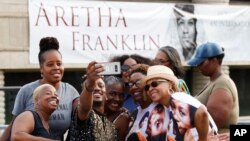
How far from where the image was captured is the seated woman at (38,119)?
14.8 ft

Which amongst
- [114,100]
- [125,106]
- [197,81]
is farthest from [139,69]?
[197,81]

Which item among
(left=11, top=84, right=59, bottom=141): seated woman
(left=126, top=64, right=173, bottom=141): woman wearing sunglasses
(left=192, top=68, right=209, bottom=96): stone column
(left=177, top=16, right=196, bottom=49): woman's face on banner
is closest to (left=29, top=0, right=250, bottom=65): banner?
(left=177, top=16, right=196, bottom=49): woman's face on banner

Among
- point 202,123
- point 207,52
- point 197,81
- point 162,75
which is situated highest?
point 207,52

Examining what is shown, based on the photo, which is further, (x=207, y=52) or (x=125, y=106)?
(x=125, y=106)

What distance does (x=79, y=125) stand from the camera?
4414 mm

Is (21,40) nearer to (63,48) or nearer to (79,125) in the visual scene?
(63,48)

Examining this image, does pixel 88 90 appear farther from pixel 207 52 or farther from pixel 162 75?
pixel 207 52

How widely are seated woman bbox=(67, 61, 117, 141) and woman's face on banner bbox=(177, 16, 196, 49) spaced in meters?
9.27

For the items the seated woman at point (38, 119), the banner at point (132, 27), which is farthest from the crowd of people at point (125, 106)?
the banner at point (132, 27)

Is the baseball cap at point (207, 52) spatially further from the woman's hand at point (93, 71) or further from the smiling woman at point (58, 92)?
the woman's hand at point (93, 71)

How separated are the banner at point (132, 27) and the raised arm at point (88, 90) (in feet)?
25.7

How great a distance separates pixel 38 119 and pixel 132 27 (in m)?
8.84

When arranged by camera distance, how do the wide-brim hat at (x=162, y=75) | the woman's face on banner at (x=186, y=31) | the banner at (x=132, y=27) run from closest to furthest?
the wide-brim hat at (x=162, y=75)
the banner at (x=132, y=27)
the woman's face on banner at (x=186, y=31)

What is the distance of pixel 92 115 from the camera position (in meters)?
4.45
